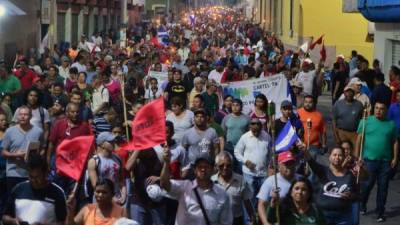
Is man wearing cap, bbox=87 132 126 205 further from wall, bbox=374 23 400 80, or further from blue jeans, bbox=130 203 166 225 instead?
wall, bbox=374 23 400 80

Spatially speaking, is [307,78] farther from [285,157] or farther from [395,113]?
[285,157]

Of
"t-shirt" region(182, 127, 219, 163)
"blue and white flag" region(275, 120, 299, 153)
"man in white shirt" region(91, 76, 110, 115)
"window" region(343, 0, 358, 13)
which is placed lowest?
"t-shirt" region(182, 127, 219, 163)

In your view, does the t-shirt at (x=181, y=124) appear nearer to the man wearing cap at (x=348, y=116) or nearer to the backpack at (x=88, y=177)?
the backpack at (x=88, y=177)

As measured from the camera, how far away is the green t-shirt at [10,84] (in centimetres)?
1535

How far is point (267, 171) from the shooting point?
10.5 m

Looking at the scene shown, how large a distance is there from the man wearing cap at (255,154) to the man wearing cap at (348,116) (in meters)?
2.55

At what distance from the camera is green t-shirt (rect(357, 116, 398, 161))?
1138 centimetres

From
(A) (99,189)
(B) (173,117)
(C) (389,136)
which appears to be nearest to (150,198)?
(A) (99,189)

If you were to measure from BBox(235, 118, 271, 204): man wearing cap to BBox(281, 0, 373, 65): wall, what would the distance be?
21.7 m

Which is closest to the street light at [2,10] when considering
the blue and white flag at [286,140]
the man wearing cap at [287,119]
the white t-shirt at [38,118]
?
the white t-shirt at [38,118]

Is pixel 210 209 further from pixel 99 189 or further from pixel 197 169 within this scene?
pixel 99 189

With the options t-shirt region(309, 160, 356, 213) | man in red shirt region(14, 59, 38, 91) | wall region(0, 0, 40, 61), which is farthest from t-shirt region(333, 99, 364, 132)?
wall region(0, 0, 40, 61)

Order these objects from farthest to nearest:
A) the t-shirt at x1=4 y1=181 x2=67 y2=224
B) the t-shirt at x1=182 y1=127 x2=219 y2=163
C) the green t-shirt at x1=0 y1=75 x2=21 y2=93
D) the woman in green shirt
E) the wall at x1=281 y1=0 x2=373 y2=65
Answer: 1. the wall at x1=281 y1=0 x2=373 y2=65
2. the green t-shirt at x1=0 y1=75 x2=21 y2=93
3. the t-shirt at x1=182 y1=127 x2=219 y2=163
4. the woman in green shirt
5. the t-shirt at x1=4 y1=181 x2=67 y2=224

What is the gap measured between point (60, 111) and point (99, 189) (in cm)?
577
